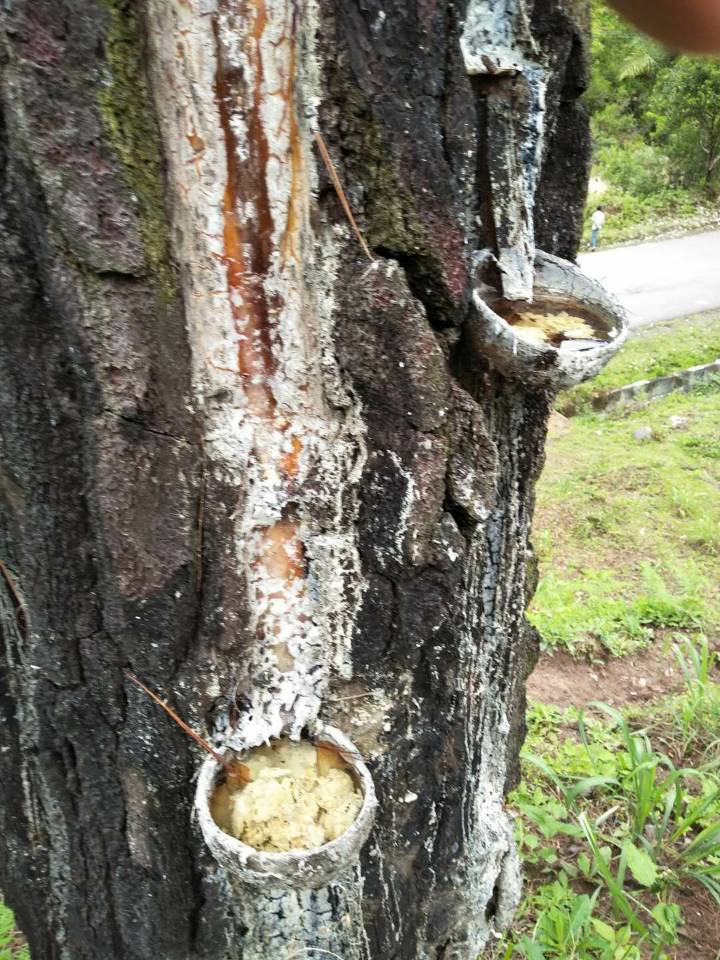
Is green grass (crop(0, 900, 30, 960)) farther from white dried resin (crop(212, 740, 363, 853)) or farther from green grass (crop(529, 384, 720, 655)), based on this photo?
green grass (crop(529, 384, 720, 655))

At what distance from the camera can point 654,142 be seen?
14836 millimetres

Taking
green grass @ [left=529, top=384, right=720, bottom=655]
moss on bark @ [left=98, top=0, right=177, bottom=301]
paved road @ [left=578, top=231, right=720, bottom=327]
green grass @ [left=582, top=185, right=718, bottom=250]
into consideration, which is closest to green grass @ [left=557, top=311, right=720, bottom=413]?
paved road @ [left=578, top=231, right=720, bottom=327]

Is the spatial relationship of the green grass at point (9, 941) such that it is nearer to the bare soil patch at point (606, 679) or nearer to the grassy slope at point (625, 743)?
the grassy slope at point (625, 743)

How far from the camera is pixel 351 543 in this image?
3.71ft

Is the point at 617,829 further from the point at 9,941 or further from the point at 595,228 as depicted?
the point at 595,228

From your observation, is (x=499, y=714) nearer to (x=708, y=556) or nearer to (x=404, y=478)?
(x=404, y=478)

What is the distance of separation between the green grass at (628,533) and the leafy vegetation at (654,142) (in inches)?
282

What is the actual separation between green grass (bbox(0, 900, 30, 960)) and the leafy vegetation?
36.3 ft

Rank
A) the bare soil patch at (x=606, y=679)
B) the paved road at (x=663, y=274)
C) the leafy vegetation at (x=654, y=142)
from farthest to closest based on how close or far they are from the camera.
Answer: the leafy vegetation at (x=654, y=142)
the paved road at (x=663, y=274)
the bare soil patch at (x=606, y=679)

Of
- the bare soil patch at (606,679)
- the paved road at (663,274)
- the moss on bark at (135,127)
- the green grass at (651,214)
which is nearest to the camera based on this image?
the moss on bark at (135,127)

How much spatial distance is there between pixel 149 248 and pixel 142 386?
164 mm

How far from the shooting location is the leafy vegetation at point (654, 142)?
1249 cm

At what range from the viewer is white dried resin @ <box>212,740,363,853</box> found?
1.05 m

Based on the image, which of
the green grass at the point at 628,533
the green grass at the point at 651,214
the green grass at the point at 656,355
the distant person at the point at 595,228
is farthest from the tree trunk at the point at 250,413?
the green grass at the point at 651,214
